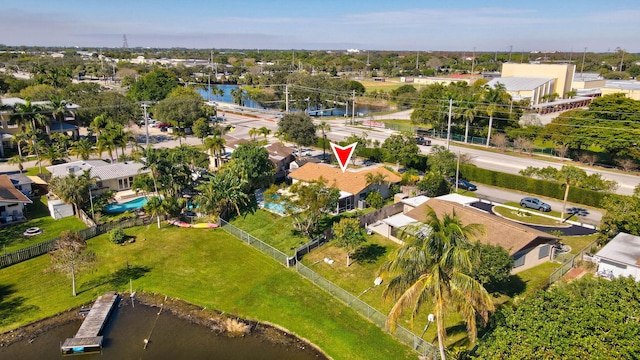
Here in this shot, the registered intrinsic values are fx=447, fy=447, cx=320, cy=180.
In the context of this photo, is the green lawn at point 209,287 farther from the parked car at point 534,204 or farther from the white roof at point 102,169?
the parked car at point 534,204

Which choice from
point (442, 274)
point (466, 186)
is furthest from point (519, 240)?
point (466, 186)

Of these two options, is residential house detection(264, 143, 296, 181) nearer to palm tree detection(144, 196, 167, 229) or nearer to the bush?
palm tree detection(144, 196, 167, 229)

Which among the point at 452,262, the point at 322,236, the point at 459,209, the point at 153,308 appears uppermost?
the point at 452,262

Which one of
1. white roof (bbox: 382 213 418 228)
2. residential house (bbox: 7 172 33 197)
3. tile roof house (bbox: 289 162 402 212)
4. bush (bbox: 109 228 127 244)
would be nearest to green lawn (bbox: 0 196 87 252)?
residential house (bbox: 7 172 33 197)

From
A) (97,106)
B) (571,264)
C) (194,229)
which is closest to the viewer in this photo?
(571,264)

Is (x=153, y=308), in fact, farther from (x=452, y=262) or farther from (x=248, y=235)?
(x=452, y=262)

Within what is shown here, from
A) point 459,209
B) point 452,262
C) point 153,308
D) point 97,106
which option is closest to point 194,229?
point 153,308
